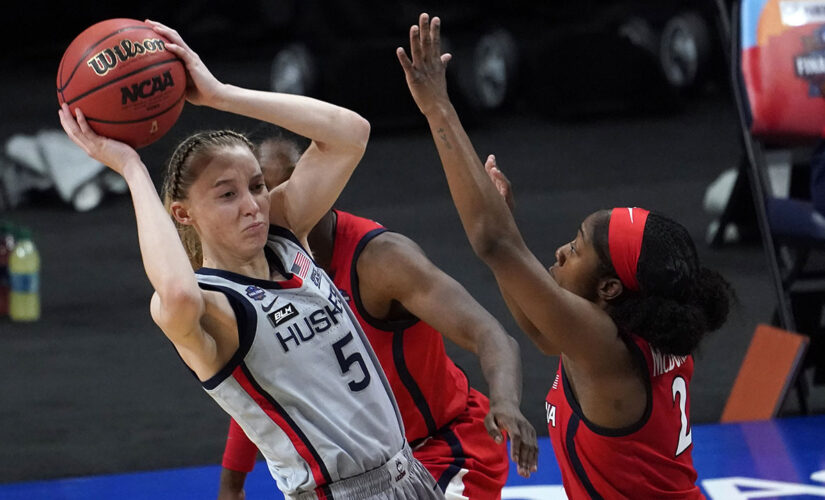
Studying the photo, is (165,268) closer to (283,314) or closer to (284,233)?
(283,314)

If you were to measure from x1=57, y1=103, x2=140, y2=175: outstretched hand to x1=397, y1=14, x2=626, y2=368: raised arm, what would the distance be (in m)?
0.61

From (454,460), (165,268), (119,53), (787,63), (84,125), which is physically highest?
(119,53)

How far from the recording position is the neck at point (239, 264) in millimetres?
2797

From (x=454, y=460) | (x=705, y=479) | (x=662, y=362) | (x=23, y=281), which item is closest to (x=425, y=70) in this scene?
(x=662, y=362)

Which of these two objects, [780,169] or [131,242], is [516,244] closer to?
[780,169]

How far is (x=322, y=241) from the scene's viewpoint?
3.31 meters

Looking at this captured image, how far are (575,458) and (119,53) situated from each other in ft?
4.42

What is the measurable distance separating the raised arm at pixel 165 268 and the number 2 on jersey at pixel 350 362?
28cm

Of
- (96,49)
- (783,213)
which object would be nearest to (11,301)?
(783,213)

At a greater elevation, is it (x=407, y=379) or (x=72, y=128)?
(x=72, y=128)

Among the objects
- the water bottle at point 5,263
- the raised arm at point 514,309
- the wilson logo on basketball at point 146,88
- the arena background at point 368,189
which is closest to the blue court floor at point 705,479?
the arena background at point 368,189

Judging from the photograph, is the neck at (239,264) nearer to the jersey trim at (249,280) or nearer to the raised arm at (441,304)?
the jersey trim at (249,280)

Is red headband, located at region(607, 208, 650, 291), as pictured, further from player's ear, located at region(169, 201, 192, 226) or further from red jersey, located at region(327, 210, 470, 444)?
player's ear, located at region(169, 201, 192, 226)

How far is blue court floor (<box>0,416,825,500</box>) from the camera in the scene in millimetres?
4492
